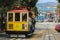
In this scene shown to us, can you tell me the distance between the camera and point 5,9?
93.6 feet

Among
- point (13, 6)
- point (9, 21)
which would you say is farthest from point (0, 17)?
point (9, 21)

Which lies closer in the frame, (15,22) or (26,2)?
(15,22)

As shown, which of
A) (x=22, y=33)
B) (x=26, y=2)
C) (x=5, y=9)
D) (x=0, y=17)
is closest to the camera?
(x=22, y=33)

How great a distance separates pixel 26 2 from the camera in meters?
45.0

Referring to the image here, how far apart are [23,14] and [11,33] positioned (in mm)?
2210

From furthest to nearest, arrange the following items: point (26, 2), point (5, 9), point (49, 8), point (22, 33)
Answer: point (49, 8) → point (26, 2) → point (5, 9) → point (22, 33)

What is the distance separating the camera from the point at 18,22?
2647 centimetres

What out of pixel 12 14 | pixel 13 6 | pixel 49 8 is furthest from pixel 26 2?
pixel 49 8

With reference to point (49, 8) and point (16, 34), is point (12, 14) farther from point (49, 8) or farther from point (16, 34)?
point (49, 8)

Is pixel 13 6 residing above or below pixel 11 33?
above

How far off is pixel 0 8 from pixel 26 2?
17358mm

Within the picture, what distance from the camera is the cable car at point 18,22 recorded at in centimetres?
2627

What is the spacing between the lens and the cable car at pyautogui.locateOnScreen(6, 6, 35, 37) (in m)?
26.3

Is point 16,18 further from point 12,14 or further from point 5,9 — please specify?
point 5,9
